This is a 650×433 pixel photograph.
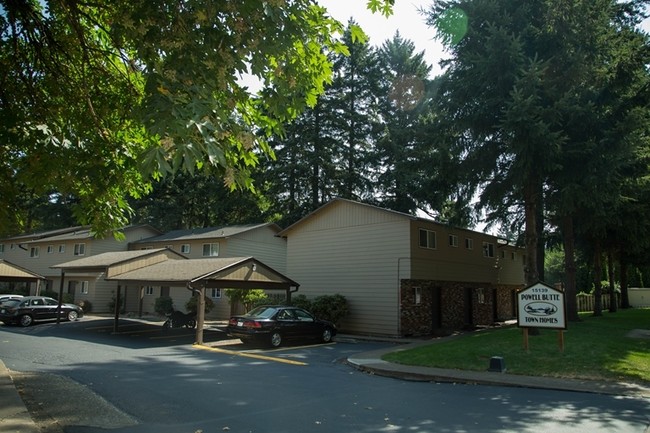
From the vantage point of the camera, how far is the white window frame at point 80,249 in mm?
37312

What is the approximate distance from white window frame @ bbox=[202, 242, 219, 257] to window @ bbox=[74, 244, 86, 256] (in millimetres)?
9889

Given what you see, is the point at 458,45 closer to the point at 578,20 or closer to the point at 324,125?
the point at 578,20

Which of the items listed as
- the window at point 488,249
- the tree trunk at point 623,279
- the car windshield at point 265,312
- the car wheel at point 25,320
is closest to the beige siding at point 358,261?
the car windshield at point 265,312

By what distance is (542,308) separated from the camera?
48.8 feet

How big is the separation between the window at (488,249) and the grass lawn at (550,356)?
11.7m

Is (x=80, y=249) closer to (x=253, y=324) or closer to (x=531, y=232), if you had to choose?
(x=253, y=324)

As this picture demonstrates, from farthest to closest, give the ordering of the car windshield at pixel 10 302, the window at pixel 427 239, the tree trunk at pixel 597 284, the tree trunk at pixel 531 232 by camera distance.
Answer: the tree trunk at pixel 597 284 → the car windshield at pixel 10 302 → the window at pixel 427 239 → the tree trunk at pixel 531 232

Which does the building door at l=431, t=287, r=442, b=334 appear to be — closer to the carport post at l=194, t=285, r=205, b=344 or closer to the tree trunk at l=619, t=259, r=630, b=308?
the carport post at l=194, t=285, r=205, b=344

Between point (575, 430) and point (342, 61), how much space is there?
44509 mm

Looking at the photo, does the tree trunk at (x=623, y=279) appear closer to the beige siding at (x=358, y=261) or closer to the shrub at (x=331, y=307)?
the beige siding at (x=358, y=261)

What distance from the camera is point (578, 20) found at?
2041 cm

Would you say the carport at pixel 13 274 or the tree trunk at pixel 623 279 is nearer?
the carport at pixel 13 274

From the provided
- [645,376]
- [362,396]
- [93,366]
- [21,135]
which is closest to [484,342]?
[645,376]

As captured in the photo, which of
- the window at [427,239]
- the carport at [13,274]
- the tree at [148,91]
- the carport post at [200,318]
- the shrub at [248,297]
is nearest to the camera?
the tree at [148,91]
